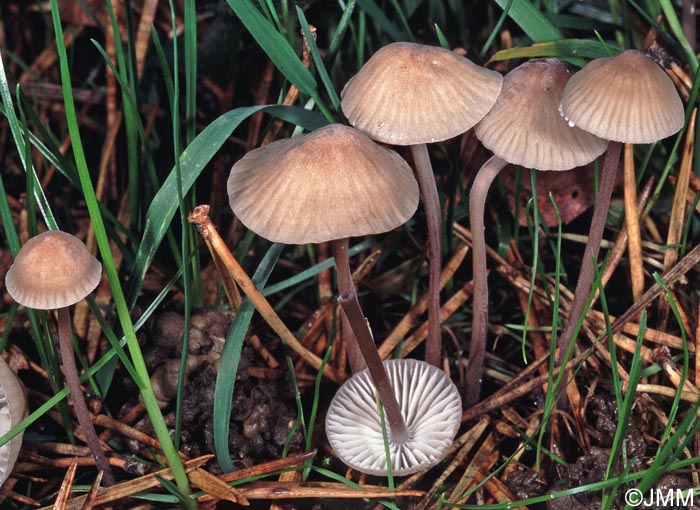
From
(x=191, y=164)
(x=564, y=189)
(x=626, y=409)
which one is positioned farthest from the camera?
(x=564, y=189)

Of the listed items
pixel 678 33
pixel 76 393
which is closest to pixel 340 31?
pixel 678 33

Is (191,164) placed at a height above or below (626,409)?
above

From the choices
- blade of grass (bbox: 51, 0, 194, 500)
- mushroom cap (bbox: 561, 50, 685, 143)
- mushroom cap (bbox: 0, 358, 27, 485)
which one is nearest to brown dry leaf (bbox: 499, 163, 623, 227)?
mushroom cap (bbox: 561, 50, 685, 143)

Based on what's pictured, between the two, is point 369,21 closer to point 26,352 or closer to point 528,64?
point 528,64

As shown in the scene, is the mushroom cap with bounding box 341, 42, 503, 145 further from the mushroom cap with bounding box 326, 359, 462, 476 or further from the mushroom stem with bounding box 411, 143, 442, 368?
the mushroom cap with bounding box 326, 359, 462, 476

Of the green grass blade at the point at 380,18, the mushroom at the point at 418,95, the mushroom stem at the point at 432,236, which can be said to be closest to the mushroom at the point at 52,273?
the mushroom at the point at 418,95

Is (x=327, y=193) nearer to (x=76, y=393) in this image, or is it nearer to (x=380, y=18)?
(x=76, y=393)

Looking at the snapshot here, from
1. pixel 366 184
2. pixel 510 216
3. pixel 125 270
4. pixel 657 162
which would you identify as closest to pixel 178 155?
pixel 366 184

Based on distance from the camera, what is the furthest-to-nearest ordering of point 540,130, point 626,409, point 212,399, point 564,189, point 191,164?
point 564,189 → point 212,399 → point 191,164 → point 540,130 → point 626,409
